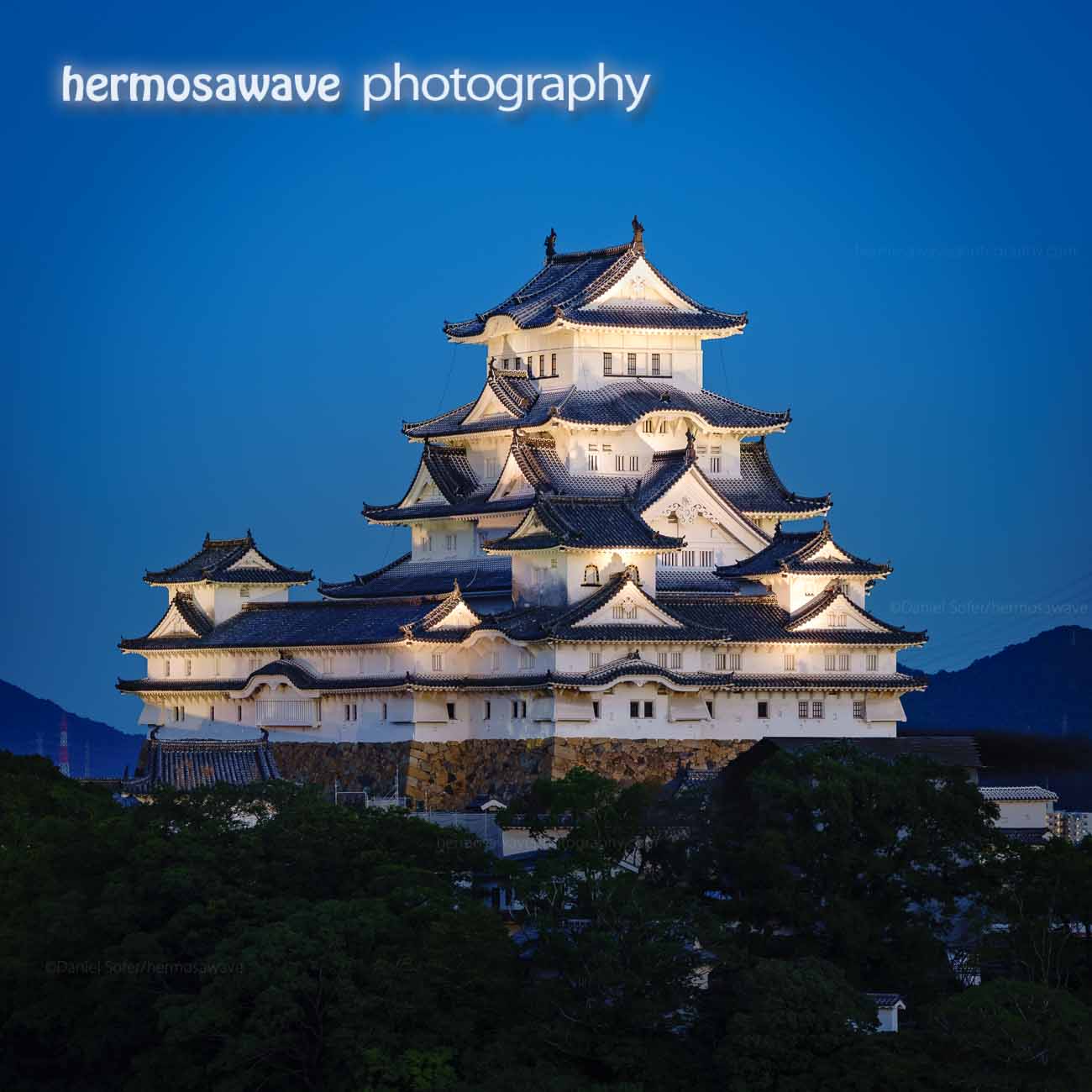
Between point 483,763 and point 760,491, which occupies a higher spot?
point 760,491

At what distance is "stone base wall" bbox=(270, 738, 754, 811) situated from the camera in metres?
74.2

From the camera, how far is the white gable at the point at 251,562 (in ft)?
285

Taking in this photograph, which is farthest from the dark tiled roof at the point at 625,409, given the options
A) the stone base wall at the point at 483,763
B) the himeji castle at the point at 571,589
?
the stone base wall at the point at 483,763

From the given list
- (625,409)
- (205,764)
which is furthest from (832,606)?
(205,764)

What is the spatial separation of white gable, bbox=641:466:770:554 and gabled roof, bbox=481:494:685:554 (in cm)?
308

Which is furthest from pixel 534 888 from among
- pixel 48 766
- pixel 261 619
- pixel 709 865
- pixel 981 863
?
pixel 261 619

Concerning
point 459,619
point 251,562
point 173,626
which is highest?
point 251,562

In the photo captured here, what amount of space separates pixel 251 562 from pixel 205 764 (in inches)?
633

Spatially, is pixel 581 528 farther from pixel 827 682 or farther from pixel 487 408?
pixel 487 408

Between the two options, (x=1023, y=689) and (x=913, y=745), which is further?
(x=1023, y=689)

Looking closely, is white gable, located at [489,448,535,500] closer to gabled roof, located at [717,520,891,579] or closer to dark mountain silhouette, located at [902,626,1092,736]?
gabled roof, located at [717,520,891,579]

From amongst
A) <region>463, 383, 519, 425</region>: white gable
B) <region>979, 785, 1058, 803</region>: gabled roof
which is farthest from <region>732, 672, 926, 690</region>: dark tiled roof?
<region>463, 383, 519, 425</region>: white gable

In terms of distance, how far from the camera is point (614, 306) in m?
84.4

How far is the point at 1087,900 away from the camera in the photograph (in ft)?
180
